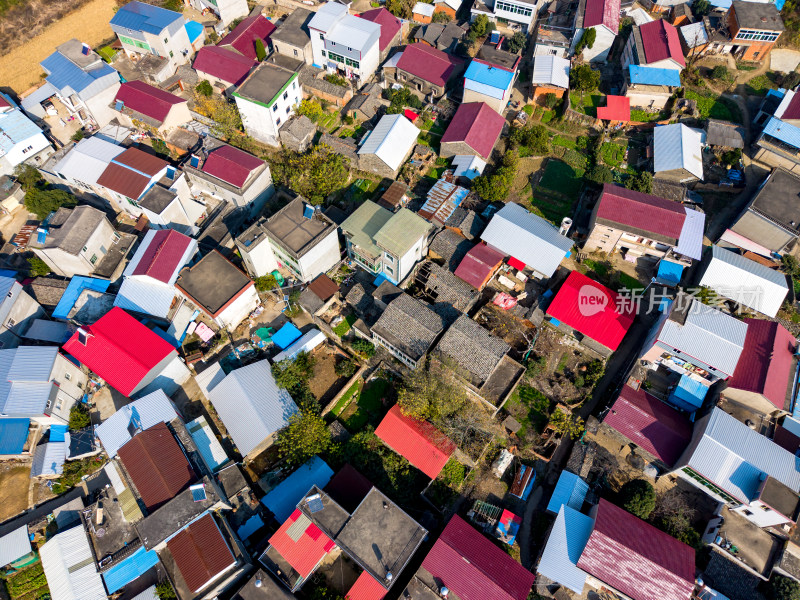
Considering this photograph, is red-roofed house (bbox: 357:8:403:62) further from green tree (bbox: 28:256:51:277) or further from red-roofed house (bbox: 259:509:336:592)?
red-roofed house (bbox: 259:509:336:592)

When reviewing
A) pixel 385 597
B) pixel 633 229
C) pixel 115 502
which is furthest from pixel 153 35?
pixel 385 597

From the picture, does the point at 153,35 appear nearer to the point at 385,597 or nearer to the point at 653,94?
the point at 653,94

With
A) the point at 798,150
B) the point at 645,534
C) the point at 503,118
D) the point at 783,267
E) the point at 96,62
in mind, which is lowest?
the point at 645,534

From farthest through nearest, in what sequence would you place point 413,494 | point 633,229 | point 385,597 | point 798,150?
point 798,150, point 633,229, point 413,494, point 385,597

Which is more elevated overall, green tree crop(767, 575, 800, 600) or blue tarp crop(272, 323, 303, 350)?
blue tarp crop(272, 323, 303, 350)

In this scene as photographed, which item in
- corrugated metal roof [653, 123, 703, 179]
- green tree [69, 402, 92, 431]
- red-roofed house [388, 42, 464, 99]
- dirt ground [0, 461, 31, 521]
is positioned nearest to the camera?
dirt ground [0, 461, 31, 521]

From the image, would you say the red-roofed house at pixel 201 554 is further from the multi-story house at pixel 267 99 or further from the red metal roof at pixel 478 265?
the multi-story house at pixel 267 99

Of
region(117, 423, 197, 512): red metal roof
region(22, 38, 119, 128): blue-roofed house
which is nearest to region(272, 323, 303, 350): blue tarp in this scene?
region(117, 423, 197, 512): red metal roof
